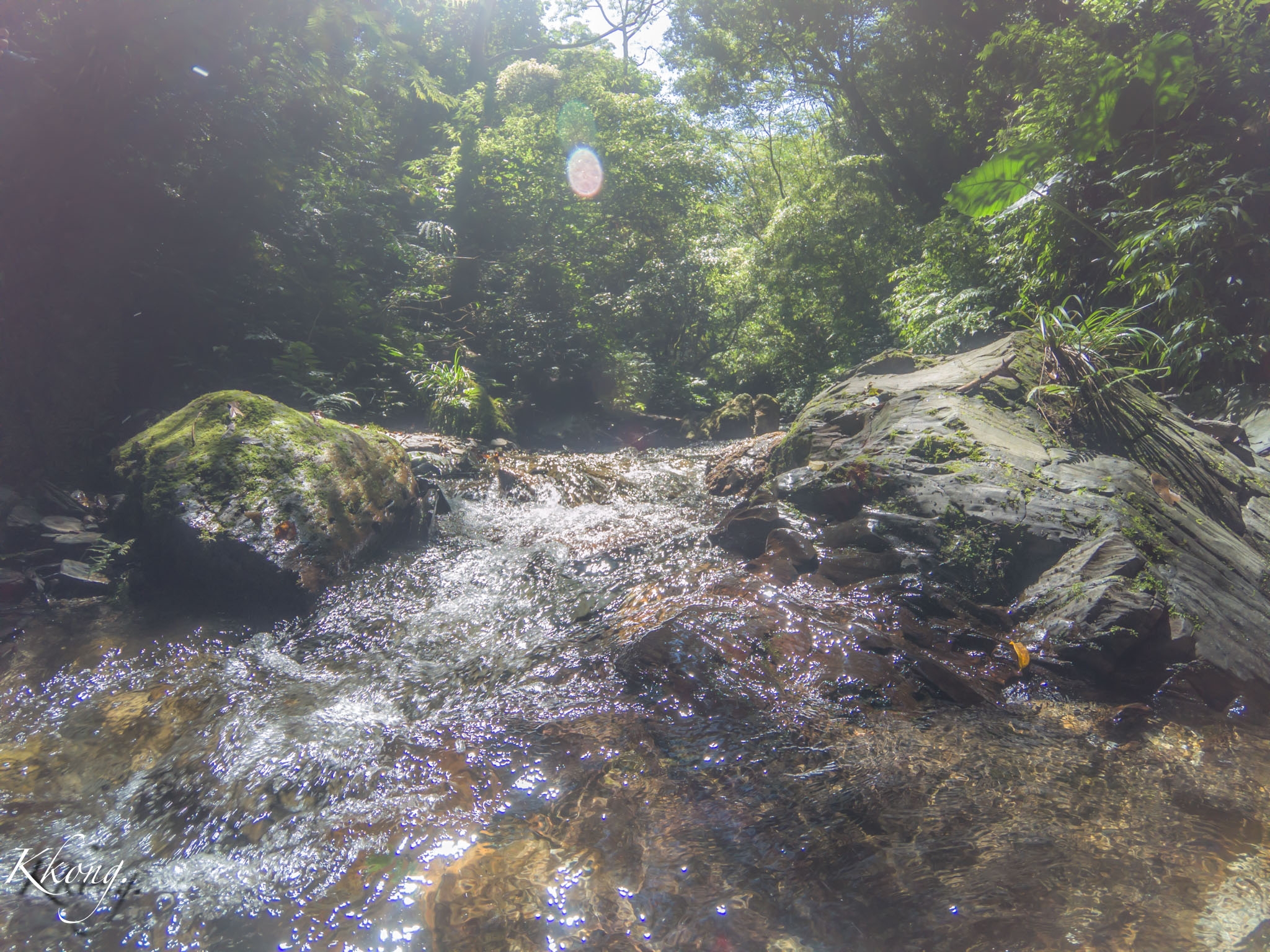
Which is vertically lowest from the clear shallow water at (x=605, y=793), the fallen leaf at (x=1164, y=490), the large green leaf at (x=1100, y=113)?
the clear shallow water at (x=605, y=793)

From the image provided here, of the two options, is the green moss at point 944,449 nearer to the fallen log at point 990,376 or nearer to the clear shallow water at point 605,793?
the fallen log at point 990,376

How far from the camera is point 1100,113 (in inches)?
242

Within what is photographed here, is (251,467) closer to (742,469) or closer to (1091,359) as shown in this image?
(742,469)

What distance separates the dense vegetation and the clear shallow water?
389cm

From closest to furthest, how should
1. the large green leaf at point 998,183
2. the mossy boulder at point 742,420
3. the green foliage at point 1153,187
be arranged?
the green foliage at point 1153,187 < the large green leaf at point 998,183 < the mossy boulder at point 742,420

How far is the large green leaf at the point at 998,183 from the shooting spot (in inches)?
233

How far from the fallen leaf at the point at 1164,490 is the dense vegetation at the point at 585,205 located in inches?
64.1

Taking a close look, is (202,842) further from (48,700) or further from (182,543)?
(182,543)

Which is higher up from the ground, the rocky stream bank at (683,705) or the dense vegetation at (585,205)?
the dense vegetation at (585,205)

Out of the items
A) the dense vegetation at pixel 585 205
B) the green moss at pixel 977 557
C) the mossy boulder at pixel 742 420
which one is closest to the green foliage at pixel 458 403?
the dense vegetation at pixel 585 205

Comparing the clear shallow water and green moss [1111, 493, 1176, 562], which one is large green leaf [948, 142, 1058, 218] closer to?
green moss [1111, 493, 1176, 562]

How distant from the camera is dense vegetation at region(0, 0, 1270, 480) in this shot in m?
5.67

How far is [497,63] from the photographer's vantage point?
19.4 meters

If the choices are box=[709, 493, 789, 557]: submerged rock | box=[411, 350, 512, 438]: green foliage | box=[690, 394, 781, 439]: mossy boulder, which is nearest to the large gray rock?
box=[709, 493, 789, 557]: submerged rock
